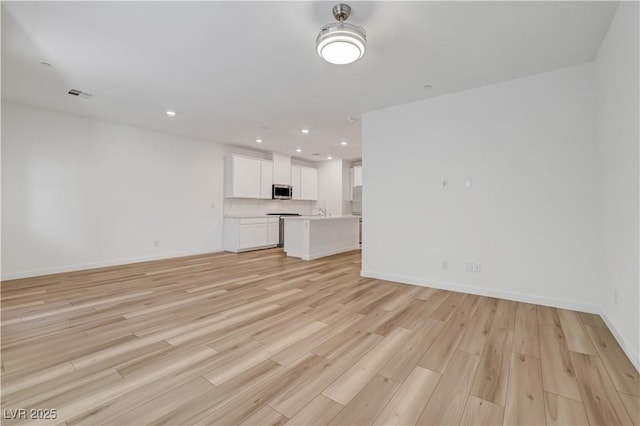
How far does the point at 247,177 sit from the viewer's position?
717 cm

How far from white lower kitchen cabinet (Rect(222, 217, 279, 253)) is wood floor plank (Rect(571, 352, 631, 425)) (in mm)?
6112

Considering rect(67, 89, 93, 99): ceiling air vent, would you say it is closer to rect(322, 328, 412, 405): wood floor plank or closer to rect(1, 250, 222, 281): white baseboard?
rect(1, 250, 222, 281): white baseboard

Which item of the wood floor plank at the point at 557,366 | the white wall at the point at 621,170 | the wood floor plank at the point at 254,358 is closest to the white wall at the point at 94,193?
the wood floor plank at the point at 254,358

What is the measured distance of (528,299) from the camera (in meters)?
3.19

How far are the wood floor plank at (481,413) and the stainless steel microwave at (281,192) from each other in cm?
680

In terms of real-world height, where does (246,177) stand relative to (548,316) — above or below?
above

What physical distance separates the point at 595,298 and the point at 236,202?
6895 mm

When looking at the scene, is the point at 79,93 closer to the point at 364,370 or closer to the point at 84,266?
the point at 84,266

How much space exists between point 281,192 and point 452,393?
678 centimetres

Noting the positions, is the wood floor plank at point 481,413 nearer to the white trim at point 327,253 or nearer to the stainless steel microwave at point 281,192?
the white trim at point 327,253

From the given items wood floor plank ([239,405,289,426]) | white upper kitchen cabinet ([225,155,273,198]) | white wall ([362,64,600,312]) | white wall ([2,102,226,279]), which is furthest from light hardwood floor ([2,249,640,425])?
white upper kitchen cabinet ([225,155,273,198])

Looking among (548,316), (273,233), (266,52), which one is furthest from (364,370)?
(273,233)

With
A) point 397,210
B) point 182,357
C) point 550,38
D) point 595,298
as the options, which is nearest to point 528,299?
point 595,298

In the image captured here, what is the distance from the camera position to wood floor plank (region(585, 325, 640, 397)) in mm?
1703
